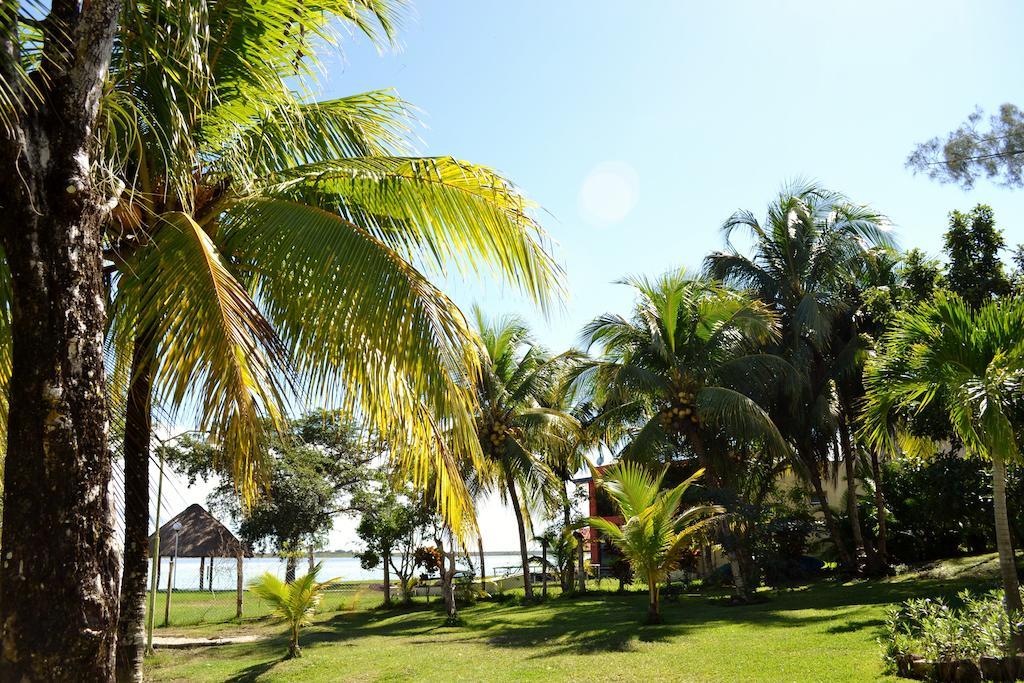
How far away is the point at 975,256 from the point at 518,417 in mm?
11222

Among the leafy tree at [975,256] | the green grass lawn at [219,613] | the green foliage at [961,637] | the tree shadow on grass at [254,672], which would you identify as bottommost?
the tree shadow on grass at [254,672]

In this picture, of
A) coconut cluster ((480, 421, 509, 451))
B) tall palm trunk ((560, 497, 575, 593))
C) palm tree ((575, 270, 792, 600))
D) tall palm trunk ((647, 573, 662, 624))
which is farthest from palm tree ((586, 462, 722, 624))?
tall palm trunk ((560, 497, 575, 593))

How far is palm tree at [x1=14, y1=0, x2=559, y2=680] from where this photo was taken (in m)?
4.40

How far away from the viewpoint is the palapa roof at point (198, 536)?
83.4ft

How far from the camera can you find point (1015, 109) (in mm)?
11984

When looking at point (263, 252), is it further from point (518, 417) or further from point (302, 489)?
point (302, 489)

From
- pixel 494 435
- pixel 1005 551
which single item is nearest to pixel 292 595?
pixel 494 435

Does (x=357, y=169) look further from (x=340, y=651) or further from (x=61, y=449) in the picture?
(x=340, y=651)

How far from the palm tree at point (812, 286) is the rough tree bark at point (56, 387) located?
1923 centimetres

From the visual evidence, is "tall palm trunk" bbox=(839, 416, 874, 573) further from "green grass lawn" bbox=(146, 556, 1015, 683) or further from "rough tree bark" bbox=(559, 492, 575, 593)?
"rough tree bark" bbox=(559, 492, 575, 593)

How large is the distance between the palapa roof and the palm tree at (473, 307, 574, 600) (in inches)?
375

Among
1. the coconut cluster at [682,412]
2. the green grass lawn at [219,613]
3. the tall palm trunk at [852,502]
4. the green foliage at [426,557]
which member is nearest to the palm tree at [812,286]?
the tall palm trunk at [852,502]

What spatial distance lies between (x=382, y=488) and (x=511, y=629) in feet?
35.8

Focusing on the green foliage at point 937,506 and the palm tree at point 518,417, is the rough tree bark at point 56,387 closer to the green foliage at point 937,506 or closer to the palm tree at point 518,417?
the green foliage at point 937,506
